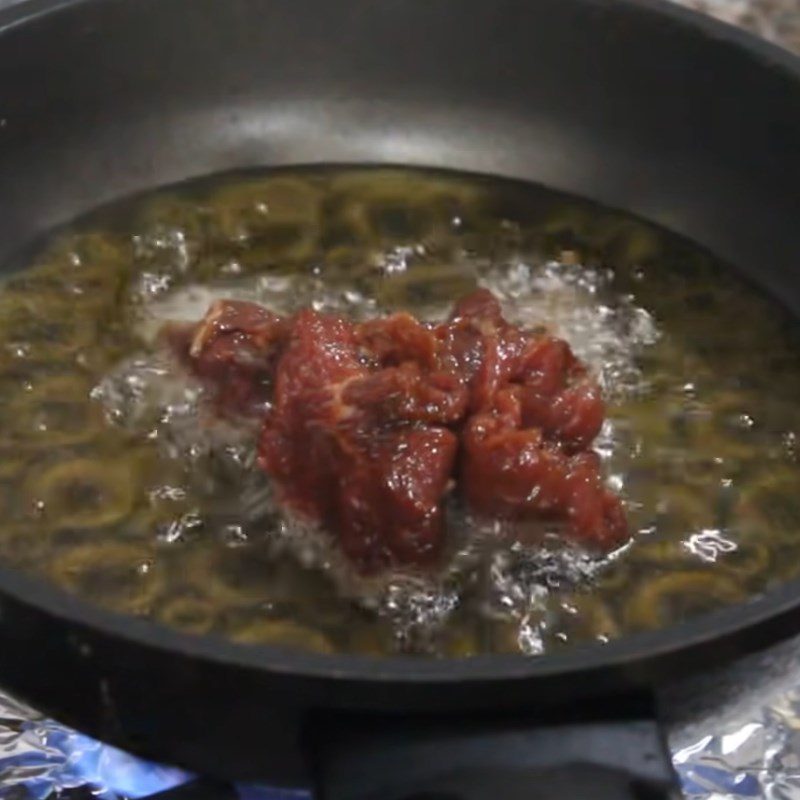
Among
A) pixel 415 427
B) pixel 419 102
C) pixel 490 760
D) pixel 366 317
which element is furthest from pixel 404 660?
pixel 419 102

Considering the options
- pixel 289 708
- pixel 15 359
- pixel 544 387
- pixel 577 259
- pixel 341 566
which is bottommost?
pixel 289 708

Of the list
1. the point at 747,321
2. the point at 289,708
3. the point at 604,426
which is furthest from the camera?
the point at 747,321

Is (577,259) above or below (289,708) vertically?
above

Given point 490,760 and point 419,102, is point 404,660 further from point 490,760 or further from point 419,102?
point 419,102

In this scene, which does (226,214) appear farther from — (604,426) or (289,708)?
(289,708)

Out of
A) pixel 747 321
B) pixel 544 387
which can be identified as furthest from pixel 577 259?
pixel 544 387

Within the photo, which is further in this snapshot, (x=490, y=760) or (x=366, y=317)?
(x=366, y=317)
